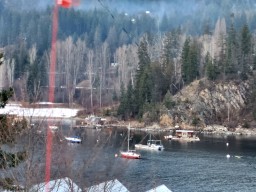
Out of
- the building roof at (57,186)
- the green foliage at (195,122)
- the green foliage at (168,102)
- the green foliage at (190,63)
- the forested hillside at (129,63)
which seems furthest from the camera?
the green foliage at (190,63)

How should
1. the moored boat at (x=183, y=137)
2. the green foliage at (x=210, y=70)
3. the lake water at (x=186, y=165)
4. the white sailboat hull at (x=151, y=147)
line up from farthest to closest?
the green foliage at (x=210, y=70), the moored boat at (x=183, y=137), the white sailboat hull at (x=151, y=147), the lake water at (x=186, y=165)

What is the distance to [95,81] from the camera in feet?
163

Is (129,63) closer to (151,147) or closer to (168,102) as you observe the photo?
(168,102)

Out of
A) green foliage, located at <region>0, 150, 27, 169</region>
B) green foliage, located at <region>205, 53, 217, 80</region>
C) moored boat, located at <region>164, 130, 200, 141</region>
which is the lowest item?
moored boat, located at <region>164, 130, 200, 141</region>

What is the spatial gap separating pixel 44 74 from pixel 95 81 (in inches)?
183

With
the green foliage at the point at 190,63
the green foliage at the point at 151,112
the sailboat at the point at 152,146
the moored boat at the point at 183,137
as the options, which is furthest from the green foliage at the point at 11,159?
the green foliage at the point at 190,63

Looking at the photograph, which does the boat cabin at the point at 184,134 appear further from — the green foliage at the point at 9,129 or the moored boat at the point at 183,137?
the green foliage at the point at 9,129

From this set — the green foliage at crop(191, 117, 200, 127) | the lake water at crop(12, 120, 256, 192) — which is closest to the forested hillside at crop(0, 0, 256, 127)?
the green foliage at crop(191, 117, 200, 127)

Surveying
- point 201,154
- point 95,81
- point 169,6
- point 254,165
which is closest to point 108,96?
point 95,81

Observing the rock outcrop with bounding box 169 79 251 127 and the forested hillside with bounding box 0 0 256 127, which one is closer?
the rock outcrop with bounding box 169 79 251 127

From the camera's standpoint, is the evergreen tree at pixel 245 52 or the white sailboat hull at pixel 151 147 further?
the evergreen tree at pixel 245 52

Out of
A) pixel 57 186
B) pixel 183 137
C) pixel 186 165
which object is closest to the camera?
pixel 57 186

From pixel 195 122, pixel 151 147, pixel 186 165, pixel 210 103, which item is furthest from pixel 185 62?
pixel 186 165

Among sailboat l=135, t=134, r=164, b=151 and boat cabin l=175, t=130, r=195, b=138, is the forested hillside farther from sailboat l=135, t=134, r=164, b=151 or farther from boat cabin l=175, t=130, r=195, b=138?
sailboat l=135, t=134, r=164, b=151
